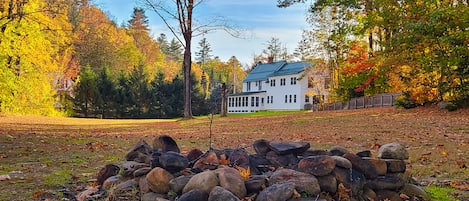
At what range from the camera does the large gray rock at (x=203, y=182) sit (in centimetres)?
335

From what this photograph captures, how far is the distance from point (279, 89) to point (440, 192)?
43.9m

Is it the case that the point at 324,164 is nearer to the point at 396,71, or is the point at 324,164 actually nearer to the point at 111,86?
the point at 396,71

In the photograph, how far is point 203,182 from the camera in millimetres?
3389

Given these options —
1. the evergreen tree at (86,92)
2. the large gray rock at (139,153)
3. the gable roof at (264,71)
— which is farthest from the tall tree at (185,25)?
the gable roof at (264,71)

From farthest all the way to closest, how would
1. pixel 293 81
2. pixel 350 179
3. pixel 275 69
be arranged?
pixel 275 69 → pixel 293 81 → pixel 350 179

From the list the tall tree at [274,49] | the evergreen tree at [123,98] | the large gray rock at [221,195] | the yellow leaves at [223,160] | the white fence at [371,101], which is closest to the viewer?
the large gray rock at [221,195]

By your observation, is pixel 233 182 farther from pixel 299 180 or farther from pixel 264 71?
pixel 264 71

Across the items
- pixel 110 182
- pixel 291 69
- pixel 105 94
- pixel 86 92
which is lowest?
pixel 110 182

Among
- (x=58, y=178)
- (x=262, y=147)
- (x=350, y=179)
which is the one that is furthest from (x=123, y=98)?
(x=350, y=179)

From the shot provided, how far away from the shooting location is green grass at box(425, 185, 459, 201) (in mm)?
4141

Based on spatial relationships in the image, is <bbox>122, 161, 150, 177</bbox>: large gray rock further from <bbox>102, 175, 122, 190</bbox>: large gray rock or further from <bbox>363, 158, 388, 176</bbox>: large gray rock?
<bbox>363, 158, 388, 176</bbox>: large gray rock

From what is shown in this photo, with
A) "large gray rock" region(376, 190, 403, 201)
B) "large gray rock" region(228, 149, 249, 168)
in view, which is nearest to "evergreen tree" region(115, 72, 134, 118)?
"large gray rock" region(228, 149, 249, 168)

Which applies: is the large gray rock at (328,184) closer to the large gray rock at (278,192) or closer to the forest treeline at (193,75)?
the large gray rock at (278,192)

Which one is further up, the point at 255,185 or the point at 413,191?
the point at 255,185
